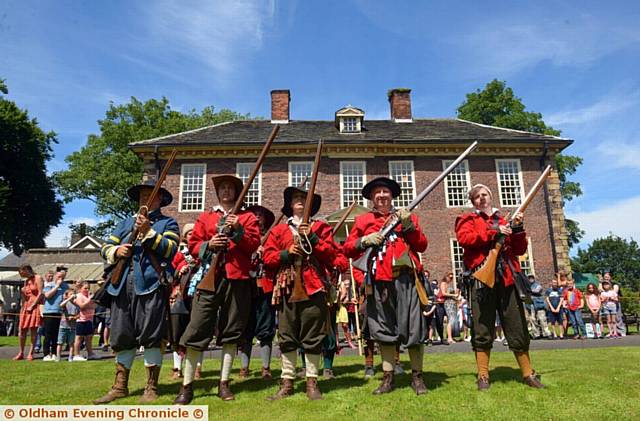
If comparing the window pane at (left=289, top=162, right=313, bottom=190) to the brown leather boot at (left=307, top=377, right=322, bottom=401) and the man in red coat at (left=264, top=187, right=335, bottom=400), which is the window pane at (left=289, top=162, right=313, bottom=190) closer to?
the man in red coat at (left=264, top=187, right=335, bottom=400)

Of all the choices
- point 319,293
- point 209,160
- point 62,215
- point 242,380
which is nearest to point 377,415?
point 319,293

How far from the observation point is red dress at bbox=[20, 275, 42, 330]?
968 cm

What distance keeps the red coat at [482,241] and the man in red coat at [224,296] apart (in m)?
2.39

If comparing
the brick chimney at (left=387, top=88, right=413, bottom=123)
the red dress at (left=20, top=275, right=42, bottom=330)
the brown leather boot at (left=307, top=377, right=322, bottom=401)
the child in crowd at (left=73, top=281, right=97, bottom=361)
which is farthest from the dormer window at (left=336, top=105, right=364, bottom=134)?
the brown leather boot at (left=307, top=377, right=322, bottom=401)

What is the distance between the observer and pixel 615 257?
77875mm

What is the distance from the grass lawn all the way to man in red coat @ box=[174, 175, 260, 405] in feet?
1.30

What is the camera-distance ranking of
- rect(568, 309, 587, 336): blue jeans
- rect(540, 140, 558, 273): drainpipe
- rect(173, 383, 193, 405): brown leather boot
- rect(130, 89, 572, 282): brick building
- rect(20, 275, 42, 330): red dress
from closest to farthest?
rect(173, 383, 193, 405): brown leather boot
rect(20, 275, 42, 330): red dress
rect(568, 309, 587, 336): blue jeans
rect(540, 140, 558, 273): drainpipe
rect(130, 89, 572, 282): brick building

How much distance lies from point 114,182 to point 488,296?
1370 inches

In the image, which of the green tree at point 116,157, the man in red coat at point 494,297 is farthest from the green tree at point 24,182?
the man in red coat at point 494,297

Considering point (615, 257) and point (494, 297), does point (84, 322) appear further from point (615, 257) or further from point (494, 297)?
point (615, 257)

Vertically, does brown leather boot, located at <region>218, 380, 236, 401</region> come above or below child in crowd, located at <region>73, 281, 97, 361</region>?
below

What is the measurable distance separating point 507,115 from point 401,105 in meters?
13.8

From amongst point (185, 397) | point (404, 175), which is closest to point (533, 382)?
point (185, 397)

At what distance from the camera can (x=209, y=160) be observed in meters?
21.4
